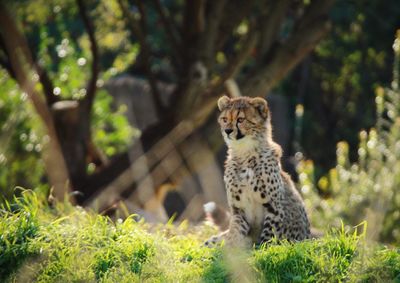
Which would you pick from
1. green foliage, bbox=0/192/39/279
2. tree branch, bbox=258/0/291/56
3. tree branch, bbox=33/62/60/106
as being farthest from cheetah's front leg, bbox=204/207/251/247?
tree branch, bbox=33/62/60/106

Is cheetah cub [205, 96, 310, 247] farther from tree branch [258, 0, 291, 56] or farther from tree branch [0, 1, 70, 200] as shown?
tree branch [258, 0, 291, 56]

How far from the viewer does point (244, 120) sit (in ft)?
20.3

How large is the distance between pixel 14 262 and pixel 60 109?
16.1ft

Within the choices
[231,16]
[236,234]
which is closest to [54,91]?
[231,16]

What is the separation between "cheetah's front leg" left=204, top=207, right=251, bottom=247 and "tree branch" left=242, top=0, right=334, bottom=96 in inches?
149

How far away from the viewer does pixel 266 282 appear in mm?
4785

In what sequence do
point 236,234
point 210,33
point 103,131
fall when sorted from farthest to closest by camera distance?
point 103,131, point 210,33, point 236,234

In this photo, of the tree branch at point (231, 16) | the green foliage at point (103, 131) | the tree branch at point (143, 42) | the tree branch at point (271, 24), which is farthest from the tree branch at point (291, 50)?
the green foliage at point (103, 131)

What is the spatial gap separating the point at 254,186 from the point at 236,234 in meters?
0.34

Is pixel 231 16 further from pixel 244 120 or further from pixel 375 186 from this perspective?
pixel 244 120

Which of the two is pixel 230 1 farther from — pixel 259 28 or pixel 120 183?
pixel 120 183

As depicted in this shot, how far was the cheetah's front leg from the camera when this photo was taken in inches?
233

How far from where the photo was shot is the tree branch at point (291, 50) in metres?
9.81

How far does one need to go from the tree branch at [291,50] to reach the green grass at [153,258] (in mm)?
4463
